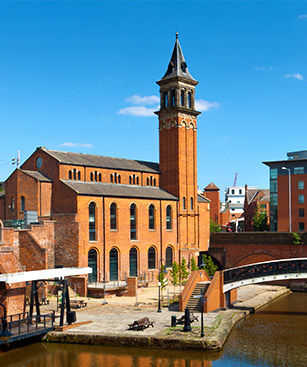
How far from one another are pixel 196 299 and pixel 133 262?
51.4 feet

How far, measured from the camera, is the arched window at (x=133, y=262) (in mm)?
49781

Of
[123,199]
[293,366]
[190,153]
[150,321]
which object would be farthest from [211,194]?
[293,366]

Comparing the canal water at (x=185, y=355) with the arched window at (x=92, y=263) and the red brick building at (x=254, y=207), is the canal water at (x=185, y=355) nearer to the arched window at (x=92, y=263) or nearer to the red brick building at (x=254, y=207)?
the arched window at (x=92, y=263)

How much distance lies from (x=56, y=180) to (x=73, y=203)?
3446 mm

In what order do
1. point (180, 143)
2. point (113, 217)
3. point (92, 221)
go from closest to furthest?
1. point (92, 221)
2. point (113, 217)
3. point (180, 143)

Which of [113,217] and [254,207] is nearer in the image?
[113,217]

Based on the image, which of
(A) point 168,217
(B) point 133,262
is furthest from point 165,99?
(B) point 133,262

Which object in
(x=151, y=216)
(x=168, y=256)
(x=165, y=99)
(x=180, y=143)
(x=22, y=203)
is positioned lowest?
(x=168, y=256)

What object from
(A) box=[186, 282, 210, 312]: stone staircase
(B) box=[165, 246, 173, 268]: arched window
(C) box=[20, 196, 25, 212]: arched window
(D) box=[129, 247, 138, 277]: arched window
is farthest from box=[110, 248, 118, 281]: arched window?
(A) box=[186, 282, 210, 312]: stone staircase

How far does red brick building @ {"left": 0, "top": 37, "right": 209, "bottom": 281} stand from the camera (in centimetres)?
4569

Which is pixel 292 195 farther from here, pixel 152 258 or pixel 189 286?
pixel 189 286

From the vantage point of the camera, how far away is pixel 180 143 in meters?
55.7

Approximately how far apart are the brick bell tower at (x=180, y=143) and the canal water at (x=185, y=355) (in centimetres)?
2668

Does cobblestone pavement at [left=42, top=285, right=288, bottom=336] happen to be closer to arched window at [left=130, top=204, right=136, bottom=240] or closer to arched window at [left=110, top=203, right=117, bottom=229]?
arched window at [left=130, top=204, right=136, bottom=240]
